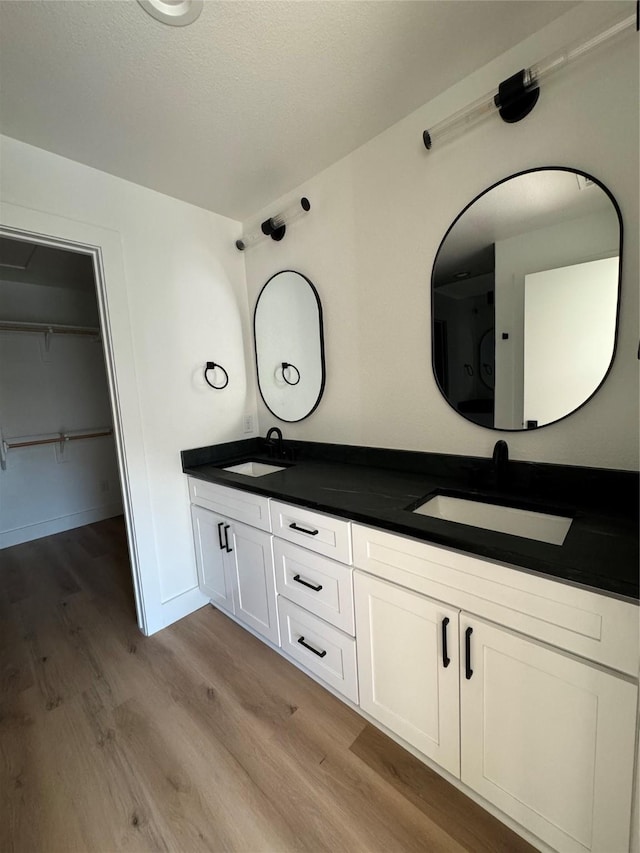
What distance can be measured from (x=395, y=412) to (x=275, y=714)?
139cm

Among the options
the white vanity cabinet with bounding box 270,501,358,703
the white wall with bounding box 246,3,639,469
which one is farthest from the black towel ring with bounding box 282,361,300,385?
the white vanity cabinet with bounding box 270,501,358,703

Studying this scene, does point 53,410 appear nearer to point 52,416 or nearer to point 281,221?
point 52,416

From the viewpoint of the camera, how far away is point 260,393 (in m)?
2.34

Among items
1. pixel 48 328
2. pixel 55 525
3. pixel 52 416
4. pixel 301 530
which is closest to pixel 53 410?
pixel 52 416

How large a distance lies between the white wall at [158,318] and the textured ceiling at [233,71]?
166mm

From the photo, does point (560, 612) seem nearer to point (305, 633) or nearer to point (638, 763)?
point (638, 763)

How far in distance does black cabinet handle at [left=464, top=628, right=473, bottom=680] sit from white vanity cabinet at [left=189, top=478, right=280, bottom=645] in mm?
865

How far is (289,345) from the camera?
2.10 m

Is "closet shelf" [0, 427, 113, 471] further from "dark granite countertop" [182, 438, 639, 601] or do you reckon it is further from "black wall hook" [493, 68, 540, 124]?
"black wall hook" [493, 68, 540, 124]

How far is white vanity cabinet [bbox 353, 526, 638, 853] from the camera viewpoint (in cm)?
76

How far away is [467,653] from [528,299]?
118cm

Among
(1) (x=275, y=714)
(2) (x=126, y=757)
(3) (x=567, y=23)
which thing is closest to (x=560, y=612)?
(1) (x=275, y=714)

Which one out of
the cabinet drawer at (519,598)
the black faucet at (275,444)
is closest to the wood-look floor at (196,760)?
the cabinet drawer at (519,598)

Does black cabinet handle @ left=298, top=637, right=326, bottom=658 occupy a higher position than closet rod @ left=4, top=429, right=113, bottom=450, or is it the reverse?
closet rod @ left=4, top=429, right=113, bottom=450
